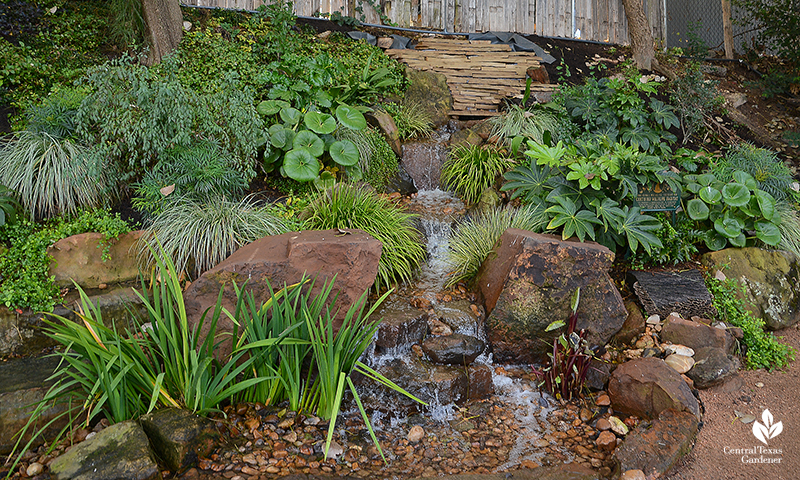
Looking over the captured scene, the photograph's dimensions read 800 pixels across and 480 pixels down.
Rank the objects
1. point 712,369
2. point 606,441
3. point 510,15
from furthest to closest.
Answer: point 510,15 → point 712,369 → point 606,441

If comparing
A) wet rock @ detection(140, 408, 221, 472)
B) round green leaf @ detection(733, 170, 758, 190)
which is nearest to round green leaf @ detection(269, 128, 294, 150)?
wet rock @ detection(140, 408, 221, 472)

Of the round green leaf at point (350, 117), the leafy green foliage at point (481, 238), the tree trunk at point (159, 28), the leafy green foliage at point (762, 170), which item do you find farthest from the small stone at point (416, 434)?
the tree trunk at point (159, 28)

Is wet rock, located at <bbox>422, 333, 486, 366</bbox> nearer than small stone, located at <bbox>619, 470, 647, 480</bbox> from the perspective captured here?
No

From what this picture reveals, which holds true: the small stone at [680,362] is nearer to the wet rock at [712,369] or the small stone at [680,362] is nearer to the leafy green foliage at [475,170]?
the wet rock at [712,369]

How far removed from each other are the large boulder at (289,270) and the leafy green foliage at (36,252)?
1.21m

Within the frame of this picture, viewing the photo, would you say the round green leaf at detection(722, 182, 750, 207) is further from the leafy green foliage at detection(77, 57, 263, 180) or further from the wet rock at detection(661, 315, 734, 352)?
the leafy green foliage at detection(77, 57, 263, 180)

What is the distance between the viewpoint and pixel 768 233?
15.0 feet

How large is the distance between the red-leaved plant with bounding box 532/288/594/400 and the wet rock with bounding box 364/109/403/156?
331cm

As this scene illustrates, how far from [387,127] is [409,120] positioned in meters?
0.59

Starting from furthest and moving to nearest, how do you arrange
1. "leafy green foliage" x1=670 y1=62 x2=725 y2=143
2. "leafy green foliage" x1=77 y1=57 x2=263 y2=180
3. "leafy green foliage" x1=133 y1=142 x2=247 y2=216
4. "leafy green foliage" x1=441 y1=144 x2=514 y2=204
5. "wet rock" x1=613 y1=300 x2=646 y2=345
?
"leafy green foliage" x1=670 y1=62 x2=725 y2=143
"leafy green foliage" x1=441 y1=144 x2=514 y2=204
"leafy green foliage" x1=133 y1=142 x2=247 y2=216
"leafy green foliage" x1=77 y1=57 x2=263 y2=180
"wet rock" x1=613 y1=300 x2=646 y2=345

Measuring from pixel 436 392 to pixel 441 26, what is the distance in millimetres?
7510

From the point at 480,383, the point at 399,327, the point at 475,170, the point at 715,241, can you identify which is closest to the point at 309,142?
the point at 475,170

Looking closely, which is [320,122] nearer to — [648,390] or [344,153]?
[344,153]

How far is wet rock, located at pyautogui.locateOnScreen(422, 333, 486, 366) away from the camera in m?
3.68
